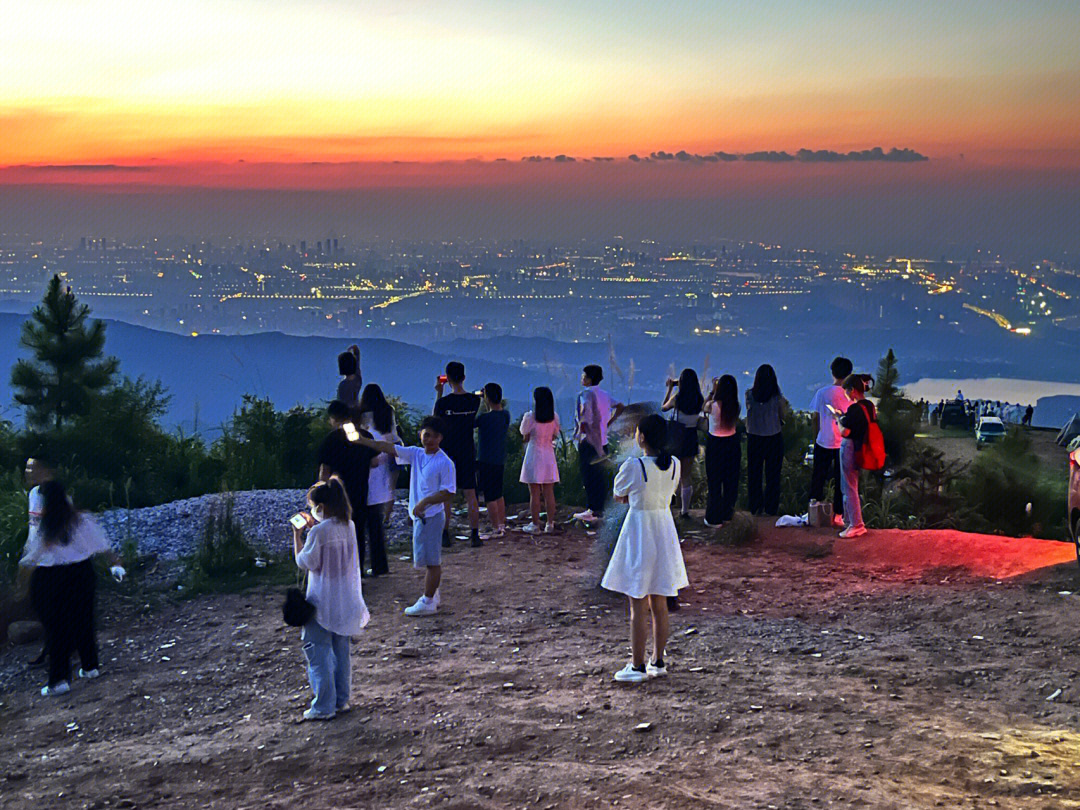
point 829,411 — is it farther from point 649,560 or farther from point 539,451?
point 649,560

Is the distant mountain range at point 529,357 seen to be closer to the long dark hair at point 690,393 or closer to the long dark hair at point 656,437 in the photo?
the long dark hair at point 690,393

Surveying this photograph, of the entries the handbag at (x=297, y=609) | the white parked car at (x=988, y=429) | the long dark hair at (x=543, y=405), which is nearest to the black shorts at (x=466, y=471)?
the long dark hair at (x=543, y=405)

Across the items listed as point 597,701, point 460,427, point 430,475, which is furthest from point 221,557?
point 597,701

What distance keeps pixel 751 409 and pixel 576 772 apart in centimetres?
673

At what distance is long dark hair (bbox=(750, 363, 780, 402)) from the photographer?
1171 centimetres

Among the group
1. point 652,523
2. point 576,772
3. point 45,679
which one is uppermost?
point 652,523

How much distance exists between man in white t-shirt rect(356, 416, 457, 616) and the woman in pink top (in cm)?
371

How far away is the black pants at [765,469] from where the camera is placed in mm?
12220

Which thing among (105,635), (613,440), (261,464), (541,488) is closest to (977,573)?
(613,440)

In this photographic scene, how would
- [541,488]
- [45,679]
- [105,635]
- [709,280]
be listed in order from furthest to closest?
[709,280]
[541,488]
[105,635]
[45,679]

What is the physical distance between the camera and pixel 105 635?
988 cm

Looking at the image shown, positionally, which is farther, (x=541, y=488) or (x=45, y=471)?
(x=541, y=488)

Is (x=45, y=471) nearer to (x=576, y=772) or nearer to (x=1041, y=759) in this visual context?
(x=576, y=772)

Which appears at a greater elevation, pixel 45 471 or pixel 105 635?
pixel 45 471
